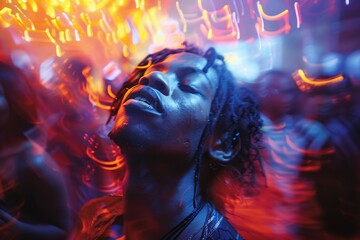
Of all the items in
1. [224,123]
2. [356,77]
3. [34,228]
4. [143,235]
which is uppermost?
[224,123]

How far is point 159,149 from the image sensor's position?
1182 millimetres

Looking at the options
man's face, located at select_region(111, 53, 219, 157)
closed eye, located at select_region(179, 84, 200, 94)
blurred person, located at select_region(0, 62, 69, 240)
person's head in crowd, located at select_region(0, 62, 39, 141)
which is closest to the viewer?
man's face, located at select_region(111, 53, 219, 157)

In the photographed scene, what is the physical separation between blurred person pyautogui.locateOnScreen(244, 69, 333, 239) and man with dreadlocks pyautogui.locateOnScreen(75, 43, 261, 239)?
0.72m

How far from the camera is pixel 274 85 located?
8.67 feet

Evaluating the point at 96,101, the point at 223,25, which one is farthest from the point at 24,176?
the point at 223,25

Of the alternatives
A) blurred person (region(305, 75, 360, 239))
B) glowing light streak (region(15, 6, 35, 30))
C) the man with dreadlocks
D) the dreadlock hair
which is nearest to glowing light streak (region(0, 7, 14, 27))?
glowing light streak (region(15, 6, 35, 30))

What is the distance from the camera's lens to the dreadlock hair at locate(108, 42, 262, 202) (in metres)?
1.40

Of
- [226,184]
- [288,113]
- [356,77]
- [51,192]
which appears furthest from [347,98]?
[51,192]

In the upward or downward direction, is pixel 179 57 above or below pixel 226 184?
above

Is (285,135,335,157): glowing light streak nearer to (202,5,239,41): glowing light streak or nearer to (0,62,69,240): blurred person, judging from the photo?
(202,5,239,41): glowing light streak

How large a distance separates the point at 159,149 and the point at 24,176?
112cm

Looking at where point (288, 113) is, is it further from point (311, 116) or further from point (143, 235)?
point (143, 235)

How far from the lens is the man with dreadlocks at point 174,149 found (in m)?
1.18

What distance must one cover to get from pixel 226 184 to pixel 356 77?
1.57m
